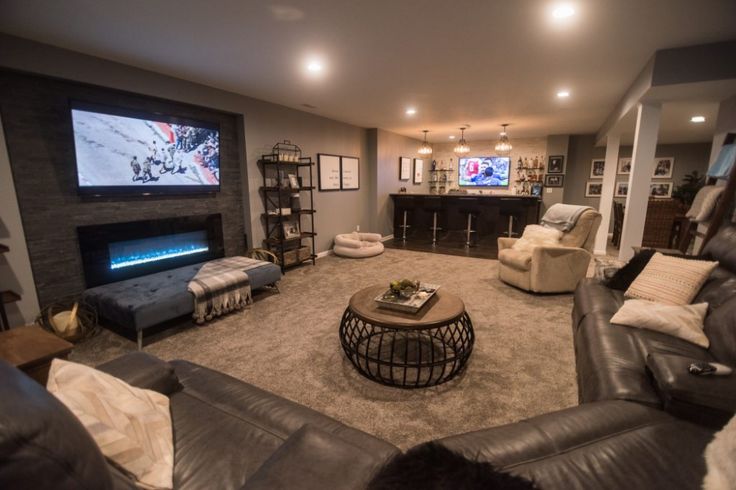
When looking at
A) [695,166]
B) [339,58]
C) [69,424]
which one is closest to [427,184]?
[695,166]

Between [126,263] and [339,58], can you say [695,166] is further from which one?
[126,263]

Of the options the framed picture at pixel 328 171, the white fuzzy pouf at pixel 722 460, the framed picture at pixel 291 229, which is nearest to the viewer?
the white fuzzy pouf at pixel 722 460

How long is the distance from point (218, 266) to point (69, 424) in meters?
3.33

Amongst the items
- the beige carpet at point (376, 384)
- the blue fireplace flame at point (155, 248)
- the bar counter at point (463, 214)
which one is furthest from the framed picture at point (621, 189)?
the blue fireplace flame at point (155, 248)

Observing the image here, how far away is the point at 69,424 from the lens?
66 cm

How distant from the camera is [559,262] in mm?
3850

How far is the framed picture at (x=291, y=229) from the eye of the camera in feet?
16.8

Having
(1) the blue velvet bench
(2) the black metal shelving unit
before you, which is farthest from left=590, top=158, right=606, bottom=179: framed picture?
(1) the blue velvet bench

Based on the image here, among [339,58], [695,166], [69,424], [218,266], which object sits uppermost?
[339,58]

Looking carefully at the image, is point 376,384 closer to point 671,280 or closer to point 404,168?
point 671,280

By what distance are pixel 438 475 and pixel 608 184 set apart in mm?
6801

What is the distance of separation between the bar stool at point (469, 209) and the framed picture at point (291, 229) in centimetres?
358

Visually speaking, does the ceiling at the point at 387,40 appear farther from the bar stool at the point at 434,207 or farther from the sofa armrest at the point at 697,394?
the bar stool at the point at 434,207

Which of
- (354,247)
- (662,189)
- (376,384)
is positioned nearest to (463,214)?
(354,247)
